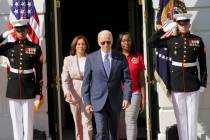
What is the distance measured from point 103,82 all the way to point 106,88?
0.26 feet

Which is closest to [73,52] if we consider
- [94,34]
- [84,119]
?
[84,119]

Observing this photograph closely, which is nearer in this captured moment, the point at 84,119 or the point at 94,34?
the point at 84,119

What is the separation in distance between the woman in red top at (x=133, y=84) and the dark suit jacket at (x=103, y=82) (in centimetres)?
97

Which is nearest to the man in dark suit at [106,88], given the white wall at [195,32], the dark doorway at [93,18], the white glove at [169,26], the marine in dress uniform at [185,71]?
the marine in dress uniform at [185,71]

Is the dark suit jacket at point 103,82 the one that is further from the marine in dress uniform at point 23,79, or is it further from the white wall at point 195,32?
the white wall at point 195,32

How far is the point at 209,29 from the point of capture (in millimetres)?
8586

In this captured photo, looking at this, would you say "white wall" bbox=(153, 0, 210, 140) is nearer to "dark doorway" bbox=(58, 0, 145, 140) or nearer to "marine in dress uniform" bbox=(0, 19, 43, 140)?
"marine in dress uniform" bbox=(0, 19, 43, 140)

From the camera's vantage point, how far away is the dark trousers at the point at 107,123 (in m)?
7.16

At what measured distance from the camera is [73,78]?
329 inches

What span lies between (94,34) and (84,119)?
4120mm

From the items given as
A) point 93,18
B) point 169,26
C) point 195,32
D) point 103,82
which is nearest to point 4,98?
point 103,82

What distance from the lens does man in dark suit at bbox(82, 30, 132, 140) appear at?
23.6ft

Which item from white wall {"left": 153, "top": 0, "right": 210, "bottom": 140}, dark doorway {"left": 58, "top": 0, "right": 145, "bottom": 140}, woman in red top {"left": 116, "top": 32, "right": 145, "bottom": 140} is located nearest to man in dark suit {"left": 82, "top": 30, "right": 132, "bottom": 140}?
woman in red top {"left": 116, "top": 32, "right": 145, "bottom": 140}

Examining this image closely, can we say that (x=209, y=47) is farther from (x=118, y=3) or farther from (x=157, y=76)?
(x=118, y=3)
